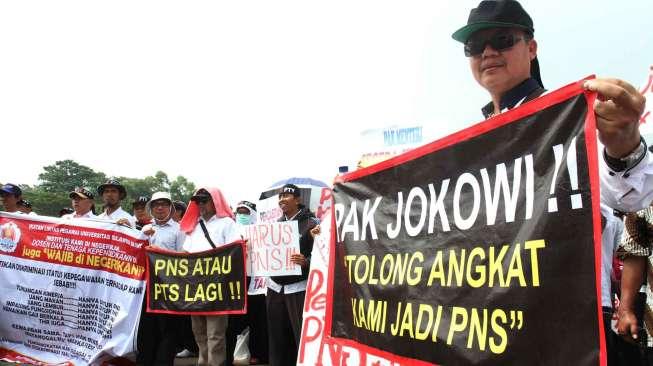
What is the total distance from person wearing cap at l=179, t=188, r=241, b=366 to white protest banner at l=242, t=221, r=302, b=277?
0.55m

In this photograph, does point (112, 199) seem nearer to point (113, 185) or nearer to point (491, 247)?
point (113, 185)

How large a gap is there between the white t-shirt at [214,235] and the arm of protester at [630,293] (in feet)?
12.5

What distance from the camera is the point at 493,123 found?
80.0 inches

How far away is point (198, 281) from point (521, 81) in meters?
4.34

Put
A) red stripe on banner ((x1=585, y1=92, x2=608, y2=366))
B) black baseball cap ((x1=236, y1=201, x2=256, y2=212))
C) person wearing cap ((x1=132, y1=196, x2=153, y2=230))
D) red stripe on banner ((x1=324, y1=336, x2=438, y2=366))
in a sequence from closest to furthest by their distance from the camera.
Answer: red stripe on banner ((x1=585, y1=92, x2=608, y2=366))
red stripe on banner ((x1=324, y1=336, x2=438, y2=366))
person wearing cap ((x1=132, y1=196, x2=153, y2=230))
black baseball cap ((x1=236, y1=201, x2=256, y2=212))

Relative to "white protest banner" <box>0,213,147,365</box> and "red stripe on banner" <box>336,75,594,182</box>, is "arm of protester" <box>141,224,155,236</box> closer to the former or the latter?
"white protest banner" <box>0,213,147,365</box>

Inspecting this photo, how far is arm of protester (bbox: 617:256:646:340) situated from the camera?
2.83m

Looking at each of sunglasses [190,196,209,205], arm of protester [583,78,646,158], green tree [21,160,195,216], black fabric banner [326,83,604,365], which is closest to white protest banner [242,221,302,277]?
sunglasses [190,196,209,205]

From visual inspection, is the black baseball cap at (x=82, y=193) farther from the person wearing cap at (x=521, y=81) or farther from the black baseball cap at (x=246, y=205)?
the person wearing cap at (x=521, y=81)

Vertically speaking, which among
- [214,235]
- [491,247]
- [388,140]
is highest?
[388,140]

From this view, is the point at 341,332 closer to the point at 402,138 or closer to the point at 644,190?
the point at 644,190

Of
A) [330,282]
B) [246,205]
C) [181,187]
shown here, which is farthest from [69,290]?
[181,187]

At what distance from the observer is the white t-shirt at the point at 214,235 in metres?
5.80

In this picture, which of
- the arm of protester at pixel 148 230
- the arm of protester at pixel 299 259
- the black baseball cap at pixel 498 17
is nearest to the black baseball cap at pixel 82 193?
the arm of protester at pixel 148 230
